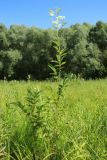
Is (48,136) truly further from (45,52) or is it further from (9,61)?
(9,61)

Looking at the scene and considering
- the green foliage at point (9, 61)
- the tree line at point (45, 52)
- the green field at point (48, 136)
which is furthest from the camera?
the green foliage at point (9, 61)

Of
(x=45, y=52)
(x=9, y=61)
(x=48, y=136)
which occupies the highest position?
(x=45, y=52)

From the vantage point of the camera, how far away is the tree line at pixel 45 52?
113 feet

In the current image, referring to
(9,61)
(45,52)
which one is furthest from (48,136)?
(9,61)

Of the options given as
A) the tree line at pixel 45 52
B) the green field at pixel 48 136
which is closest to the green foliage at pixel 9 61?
the tree line at pixel 45 52

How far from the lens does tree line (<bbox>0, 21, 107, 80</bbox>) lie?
113ft

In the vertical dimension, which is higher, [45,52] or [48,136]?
[45,52]

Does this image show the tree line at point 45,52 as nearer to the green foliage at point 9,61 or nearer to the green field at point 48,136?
the green foliage at point 9,61

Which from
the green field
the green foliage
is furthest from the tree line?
the green field

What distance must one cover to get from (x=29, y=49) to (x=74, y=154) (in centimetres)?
3600

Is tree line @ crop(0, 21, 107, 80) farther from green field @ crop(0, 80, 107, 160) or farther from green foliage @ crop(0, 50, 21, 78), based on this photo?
green field @ crop(0, 80, 107, 160)

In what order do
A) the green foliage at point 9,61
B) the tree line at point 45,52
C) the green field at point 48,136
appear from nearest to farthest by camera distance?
the green field at point 48,136 < the tree line at point 45,52 < the green foliage at point 9,61

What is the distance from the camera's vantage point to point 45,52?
37.8 meters

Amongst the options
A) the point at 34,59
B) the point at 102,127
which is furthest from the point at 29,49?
the point at 102,127
